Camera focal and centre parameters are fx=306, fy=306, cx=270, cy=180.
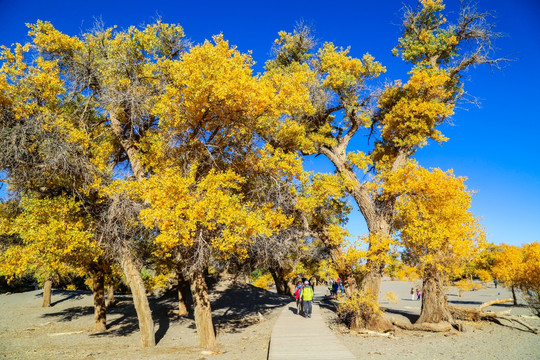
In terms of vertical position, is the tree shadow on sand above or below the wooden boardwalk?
below

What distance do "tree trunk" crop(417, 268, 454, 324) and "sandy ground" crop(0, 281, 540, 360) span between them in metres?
0.97

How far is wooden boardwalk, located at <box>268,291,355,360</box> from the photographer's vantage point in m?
6.60

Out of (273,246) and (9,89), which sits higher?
(9,89)

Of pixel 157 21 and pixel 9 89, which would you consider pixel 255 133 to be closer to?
pixel 157 21

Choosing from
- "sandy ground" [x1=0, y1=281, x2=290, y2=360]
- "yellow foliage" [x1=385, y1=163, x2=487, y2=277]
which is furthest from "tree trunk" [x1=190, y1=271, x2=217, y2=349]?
"yellow foliage" [x1=385, y1=163, x2=487, y2=277]

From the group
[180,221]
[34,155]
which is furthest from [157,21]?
[180,221]

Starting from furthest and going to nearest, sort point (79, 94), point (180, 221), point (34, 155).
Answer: point (79, 94), point (34, 155), point (180, 221)

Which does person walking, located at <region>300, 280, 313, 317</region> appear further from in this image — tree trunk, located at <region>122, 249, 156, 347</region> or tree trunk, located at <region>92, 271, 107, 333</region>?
tree trunk, located at <region>92, 271, 107, 333</region>

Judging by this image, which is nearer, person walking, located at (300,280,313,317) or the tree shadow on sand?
person walking, located at (300,280,313,317)

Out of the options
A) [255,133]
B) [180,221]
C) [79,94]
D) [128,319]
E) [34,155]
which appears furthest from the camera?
[128,319]

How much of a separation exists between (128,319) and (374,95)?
57.2 feet

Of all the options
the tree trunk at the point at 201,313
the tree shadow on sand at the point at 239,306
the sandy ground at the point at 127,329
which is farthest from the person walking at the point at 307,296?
the tree shadow on sand at the point at 239,306

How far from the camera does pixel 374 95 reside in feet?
44.8

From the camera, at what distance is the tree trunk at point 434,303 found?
44.3 ft
